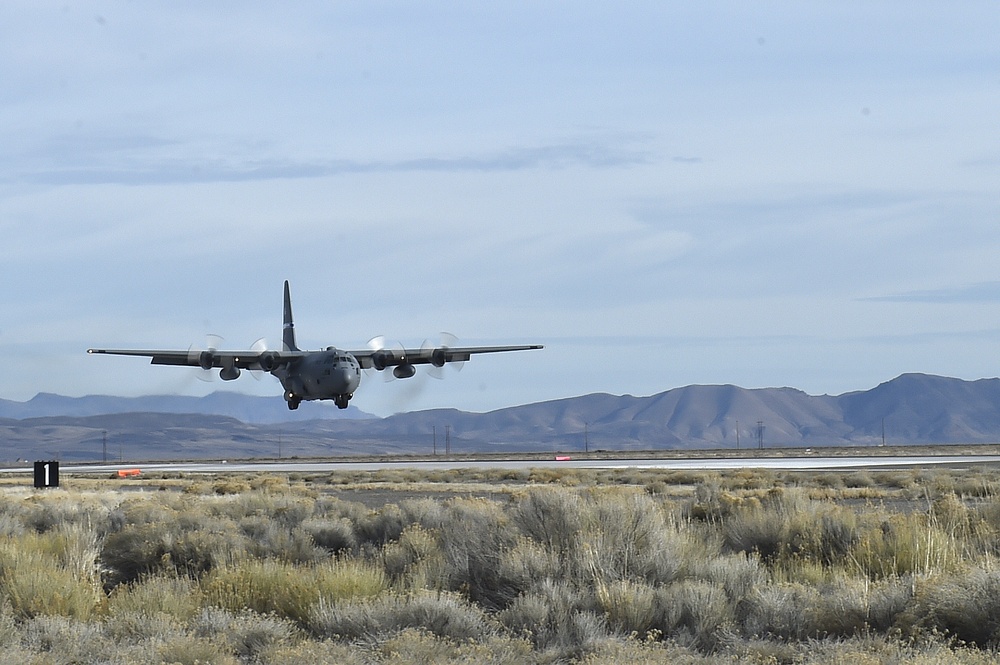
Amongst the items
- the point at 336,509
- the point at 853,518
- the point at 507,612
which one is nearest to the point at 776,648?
the point at 507,612

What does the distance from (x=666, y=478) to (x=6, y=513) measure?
26.7 m

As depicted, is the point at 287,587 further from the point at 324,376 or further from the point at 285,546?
the point at 324,376

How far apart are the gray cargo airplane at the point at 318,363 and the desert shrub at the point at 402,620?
51459 millimetres

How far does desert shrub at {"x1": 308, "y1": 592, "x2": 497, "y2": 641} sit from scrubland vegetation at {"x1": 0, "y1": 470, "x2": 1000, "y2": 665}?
0.9 inches

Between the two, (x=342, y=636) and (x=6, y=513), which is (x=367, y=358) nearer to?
(x=6, y=513)

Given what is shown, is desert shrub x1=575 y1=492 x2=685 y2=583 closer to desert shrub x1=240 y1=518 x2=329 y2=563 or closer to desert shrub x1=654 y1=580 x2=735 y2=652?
desert shrub x1=654 y1=580 x2=735 y2=652

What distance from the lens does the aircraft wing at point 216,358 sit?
65.9 m

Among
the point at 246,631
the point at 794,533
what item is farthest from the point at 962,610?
the point at 246,631

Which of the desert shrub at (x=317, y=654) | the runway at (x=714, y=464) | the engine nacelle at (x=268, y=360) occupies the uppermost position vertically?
the engine nacelle at (x=268, y=360)

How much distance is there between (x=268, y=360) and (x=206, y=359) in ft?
11.8

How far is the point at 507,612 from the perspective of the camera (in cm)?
1305

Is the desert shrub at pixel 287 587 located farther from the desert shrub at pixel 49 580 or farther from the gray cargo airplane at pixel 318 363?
the gray cargo airplane at pixel 318 363

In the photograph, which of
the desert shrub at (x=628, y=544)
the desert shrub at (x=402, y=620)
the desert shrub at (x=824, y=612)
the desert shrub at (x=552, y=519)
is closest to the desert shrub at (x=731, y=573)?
the desert shrub at (x=628, y=544)

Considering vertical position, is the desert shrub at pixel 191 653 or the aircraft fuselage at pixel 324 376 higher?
the aircraft fuselage at pixel 324 376
